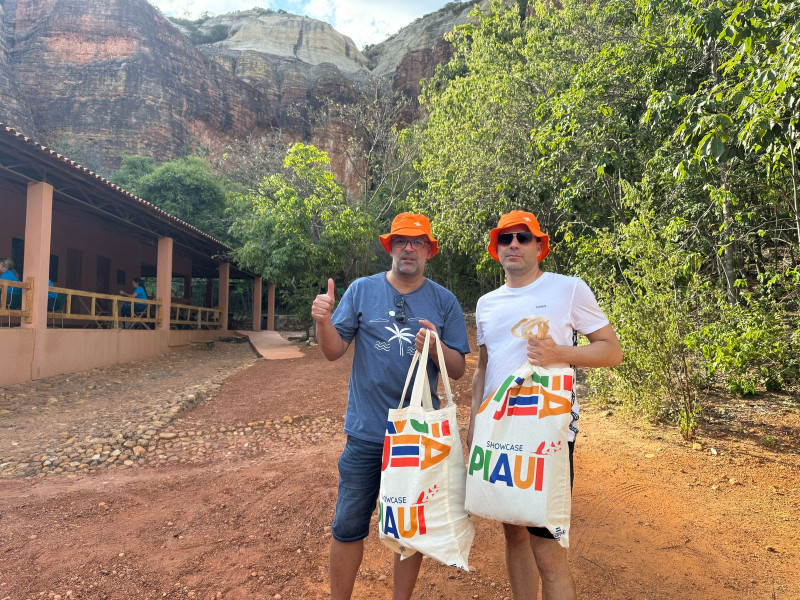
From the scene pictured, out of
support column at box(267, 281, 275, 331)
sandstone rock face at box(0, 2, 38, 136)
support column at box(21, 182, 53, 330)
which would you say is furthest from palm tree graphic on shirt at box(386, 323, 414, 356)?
sandstone rock face at box(0, 2, 38, 136)

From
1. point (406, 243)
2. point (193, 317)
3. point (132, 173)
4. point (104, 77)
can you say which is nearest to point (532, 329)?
point (406, 243)

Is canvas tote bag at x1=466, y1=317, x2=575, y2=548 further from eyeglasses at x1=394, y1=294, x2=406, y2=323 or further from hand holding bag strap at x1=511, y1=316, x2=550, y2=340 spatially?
eyeglasses at x1=394, y1=294, x2=406, y2=323

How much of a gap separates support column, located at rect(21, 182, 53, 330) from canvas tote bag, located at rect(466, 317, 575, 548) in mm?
9590

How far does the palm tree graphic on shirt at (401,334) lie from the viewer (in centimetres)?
209

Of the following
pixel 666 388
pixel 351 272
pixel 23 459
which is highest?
pixel 351 272

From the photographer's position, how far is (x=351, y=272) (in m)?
17.0

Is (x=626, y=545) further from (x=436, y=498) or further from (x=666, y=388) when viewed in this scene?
(x=666, y=388)

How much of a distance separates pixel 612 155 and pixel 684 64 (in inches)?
72.8

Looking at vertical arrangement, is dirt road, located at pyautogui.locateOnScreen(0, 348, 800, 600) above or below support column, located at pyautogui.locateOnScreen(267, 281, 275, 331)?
below

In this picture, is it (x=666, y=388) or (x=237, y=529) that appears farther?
(x=666, y=388)

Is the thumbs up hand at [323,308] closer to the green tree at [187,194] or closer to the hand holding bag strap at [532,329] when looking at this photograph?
the hand holding bag strap at [532,329]

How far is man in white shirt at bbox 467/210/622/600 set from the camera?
1.75 meters

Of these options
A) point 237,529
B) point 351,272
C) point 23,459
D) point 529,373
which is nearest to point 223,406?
point 23,459

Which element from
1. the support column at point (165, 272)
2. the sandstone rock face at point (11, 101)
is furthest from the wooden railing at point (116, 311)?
the sandstone rock face at point (11, 101)
